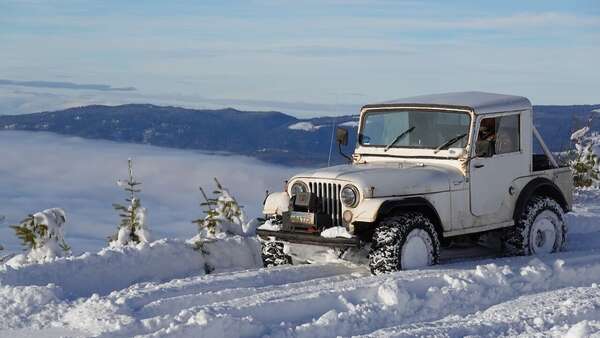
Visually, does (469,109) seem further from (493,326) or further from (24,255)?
(24,255)

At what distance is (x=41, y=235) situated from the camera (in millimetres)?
11750

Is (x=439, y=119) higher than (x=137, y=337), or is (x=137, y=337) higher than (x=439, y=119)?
(x=439, y=119)

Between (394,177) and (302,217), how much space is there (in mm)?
1116

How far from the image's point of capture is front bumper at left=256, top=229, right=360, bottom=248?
10.3 metres

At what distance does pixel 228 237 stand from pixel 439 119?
3.06 meters

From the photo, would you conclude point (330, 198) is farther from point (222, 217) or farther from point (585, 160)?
point (585, 160)

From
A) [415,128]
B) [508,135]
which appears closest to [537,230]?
[508,135]

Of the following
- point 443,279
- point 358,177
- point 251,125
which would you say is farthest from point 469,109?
point 251,125

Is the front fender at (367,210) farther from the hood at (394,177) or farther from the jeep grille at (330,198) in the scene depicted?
the jeep grille at (330,198)

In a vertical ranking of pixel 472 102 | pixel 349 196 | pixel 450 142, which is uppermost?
pixel 472 102

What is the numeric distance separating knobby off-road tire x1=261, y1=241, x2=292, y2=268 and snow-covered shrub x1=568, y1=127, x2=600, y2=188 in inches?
398

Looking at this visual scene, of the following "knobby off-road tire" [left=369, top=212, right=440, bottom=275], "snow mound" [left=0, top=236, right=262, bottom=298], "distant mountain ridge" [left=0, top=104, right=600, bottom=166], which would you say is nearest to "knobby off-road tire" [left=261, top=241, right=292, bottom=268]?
"snow mound" [left=0, top=236, right=262, bottom=298]

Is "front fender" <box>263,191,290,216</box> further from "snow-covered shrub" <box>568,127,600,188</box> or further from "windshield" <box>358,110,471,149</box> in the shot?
"snow-covered shrub" <box>568,127,600,188</box>

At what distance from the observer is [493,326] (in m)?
8.34
